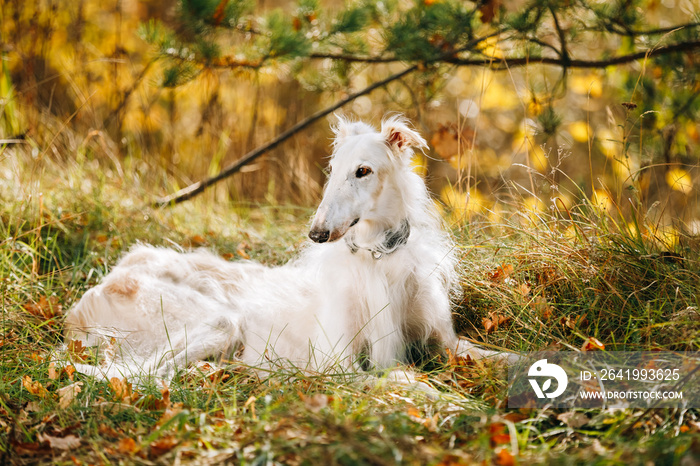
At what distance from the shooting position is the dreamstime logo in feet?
7.88

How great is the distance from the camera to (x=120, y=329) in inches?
135

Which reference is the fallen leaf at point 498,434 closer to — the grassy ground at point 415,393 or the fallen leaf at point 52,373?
the grassy ground at point 415,393

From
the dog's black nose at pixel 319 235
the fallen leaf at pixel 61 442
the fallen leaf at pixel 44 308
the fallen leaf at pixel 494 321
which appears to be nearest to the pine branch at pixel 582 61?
the fallen leaf at pixel 494 321

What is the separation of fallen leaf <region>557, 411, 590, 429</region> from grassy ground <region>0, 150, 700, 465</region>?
0.02 metres

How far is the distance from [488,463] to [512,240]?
7.03 ft

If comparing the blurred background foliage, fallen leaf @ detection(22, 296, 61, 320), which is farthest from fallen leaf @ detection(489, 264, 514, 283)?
fallen leaf @ detection(22, 296, 61, 320)

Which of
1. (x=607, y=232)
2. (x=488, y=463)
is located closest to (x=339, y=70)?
(x=607, y=232)

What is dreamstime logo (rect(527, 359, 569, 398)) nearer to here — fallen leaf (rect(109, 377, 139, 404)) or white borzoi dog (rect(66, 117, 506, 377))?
white borzoi dog (rect(66, 117, 506, 377))

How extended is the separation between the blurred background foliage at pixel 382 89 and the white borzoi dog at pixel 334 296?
58cm

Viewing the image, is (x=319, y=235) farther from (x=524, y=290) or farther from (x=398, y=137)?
(x=524, y=290)

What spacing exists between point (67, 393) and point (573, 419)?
2194 millimetres

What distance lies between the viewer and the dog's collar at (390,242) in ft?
9.84

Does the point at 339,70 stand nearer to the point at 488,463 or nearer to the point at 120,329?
the point at 120,329

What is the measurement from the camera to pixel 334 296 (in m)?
3.05
